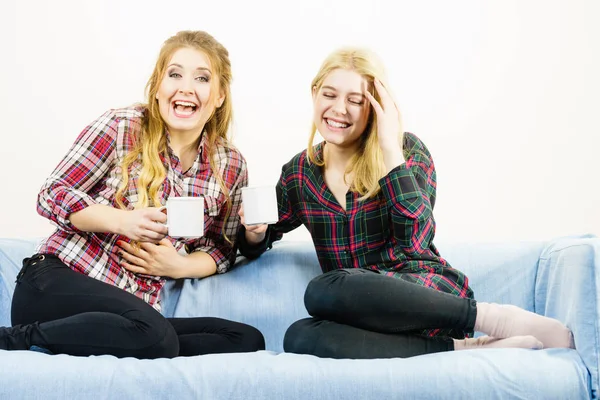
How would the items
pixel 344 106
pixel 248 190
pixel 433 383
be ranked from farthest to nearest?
pixel 344 106
pixel 248 190
pixel 433 383

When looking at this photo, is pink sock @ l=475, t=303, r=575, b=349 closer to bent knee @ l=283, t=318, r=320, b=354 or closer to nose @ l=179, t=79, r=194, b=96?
bent knee @ l=283, t=318, r=320, b=354

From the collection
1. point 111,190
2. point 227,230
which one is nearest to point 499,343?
point 227,230

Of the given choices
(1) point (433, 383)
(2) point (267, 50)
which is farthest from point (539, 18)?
(1) point (433, 383)

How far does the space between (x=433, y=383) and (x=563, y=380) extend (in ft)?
1.03

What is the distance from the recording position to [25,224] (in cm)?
330

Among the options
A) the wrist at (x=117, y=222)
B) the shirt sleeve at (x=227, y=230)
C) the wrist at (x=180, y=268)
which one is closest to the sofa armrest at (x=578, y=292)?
the shirt sleeve at (x=227, y=230)

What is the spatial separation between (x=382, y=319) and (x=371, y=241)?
354 millimetres

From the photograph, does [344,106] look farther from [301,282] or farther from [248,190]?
[301,282]

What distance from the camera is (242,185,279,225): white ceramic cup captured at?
6.50 feet

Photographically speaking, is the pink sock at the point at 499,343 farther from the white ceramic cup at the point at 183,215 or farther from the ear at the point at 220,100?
the ear at the point at 220,100

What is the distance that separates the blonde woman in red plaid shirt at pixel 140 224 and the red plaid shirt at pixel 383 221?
0.23 meters

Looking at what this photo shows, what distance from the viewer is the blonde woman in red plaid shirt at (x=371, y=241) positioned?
1865 millimetres

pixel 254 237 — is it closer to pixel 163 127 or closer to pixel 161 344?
pixel 163 127

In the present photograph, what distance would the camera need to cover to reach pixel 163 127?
2.29 m
